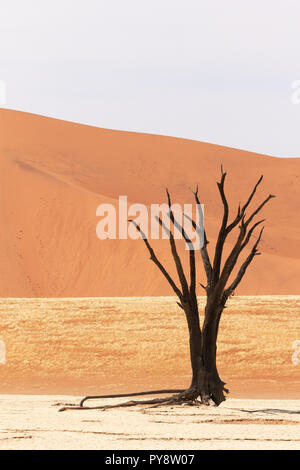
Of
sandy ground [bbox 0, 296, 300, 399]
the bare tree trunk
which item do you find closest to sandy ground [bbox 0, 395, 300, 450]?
the bare tree trunk

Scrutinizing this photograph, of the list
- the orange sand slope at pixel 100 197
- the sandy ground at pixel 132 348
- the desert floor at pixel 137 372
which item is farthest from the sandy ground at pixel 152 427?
the orange sand slope at pixel 100 197

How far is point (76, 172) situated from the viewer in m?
77.9

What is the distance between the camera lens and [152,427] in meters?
13.3

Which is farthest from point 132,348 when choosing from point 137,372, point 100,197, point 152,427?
point 100,197

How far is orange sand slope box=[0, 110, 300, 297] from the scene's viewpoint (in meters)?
53.9

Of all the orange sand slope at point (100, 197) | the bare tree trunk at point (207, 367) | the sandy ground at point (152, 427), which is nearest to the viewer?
the sandy ground at point (152, 427)

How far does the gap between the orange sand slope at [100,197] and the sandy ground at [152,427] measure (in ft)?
111

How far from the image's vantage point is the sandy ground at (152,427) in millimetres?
11445

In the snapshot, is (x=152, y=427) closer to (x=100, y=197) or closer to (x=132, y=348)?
(x=132, y=348)

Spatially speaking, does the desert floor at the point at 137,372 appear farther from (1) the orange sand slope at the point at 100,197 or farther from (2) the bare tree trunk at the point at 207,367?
(1) the orange sand slope at the point at 100,197

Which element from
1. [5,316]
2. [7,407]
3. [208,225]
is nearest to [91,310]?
[5,316]

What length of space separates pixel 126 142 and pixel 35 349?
224 ft

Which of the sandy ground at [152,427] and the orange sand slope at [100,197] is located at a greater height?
the orange sand slope at [100,197]
